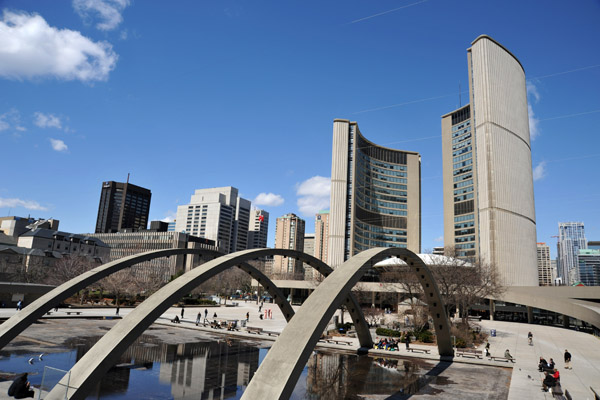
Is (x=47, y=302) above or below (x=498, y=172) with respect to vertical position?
below

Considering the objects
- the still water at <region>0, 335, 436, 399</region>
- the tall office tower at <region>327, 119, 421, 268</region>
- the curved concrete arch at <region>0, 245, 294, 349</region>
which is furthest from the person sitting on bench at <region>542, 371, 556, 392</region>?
the tall office tower at <region>327, 119, 421, 268</region>

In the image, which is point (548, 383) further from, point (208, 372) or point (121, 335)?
point (121, 335)

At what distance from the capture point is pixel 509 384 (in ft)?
69.2

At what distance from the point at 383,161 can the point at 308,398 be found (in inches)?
4540

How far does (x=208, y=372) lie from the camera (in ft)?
69.6

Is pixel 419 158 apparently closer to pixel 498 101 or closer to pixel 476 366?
pixel 498 101

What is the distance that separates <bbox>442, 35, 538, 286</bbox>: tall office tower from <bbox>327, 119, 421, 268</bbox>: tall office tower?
21343 millimetres

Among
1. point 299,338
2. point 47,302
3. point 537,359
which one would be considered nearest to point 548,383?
point 537,359

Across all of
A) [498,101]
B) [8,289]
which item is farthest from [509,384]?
[498,101]

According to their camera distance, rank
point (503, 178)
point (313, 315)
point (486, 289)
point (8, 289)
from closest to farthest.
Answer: point (313, 315), point (8, 289), point (486, 289), point (503, 178)

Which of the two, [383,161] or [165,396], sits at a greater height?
[383,161]

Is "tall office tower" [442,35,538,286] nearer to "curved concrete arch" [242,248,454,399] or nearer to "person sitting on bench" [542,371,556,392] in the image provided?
"person sitting on bench" [542,371,556,392]

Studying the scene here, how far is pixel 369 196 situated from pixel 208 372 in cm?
10516

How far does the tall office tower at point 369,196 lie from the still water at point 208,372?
2913 inches
